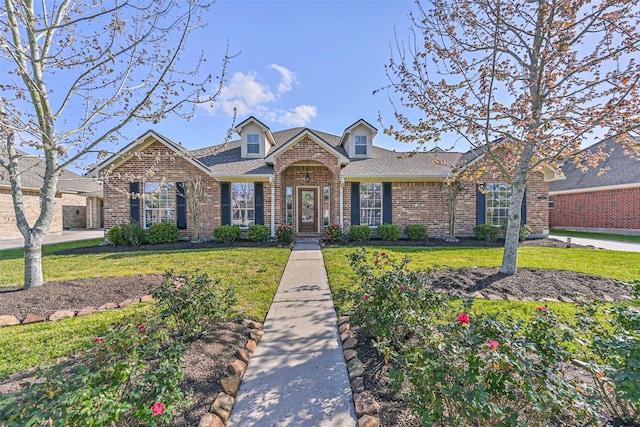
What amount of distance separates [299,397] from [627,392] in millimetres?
2129

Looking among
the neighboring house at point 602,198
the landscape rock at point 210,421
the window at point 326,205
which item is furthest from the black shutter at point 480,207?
the landscape rock at point 210,421

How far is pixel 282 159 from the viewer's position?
10.8m

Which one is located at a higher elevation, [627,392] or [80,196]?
[80,196]

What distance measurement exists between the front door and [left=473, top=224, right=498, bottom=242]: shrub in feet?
22.8

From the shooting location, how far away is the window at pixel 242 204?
11.4 m

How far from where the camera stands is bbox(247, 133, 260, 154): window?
12664 mm

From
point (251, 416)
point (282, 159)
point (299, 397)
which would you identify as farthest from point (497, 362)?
point (282, 159)

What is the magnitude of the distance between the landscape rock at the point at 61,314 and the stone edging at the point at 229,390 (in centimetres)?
302

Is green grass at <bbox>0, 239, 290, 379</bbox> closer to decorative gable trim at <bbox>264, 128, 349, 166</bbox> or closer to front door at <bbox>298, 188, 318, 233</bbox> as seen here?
decorative gable trim at <bbox>264, 128, 349, 166</bbox>

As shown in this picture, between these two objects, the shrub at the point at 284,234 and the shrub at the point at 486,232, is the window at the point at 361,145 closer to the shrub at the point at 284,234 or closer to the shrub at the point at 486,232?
the shrub at the point at 284,234

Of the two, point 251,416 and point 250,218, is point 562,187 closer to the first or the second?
point 250,218

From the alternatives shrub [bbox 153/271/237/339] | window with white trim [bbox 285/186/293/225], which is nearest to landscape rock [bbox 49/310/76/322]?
shrub [bbox 153/271/237/339]

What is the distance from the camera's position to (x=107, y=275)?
237 inches

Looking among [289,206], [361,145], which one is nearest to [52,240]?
[289,206]
